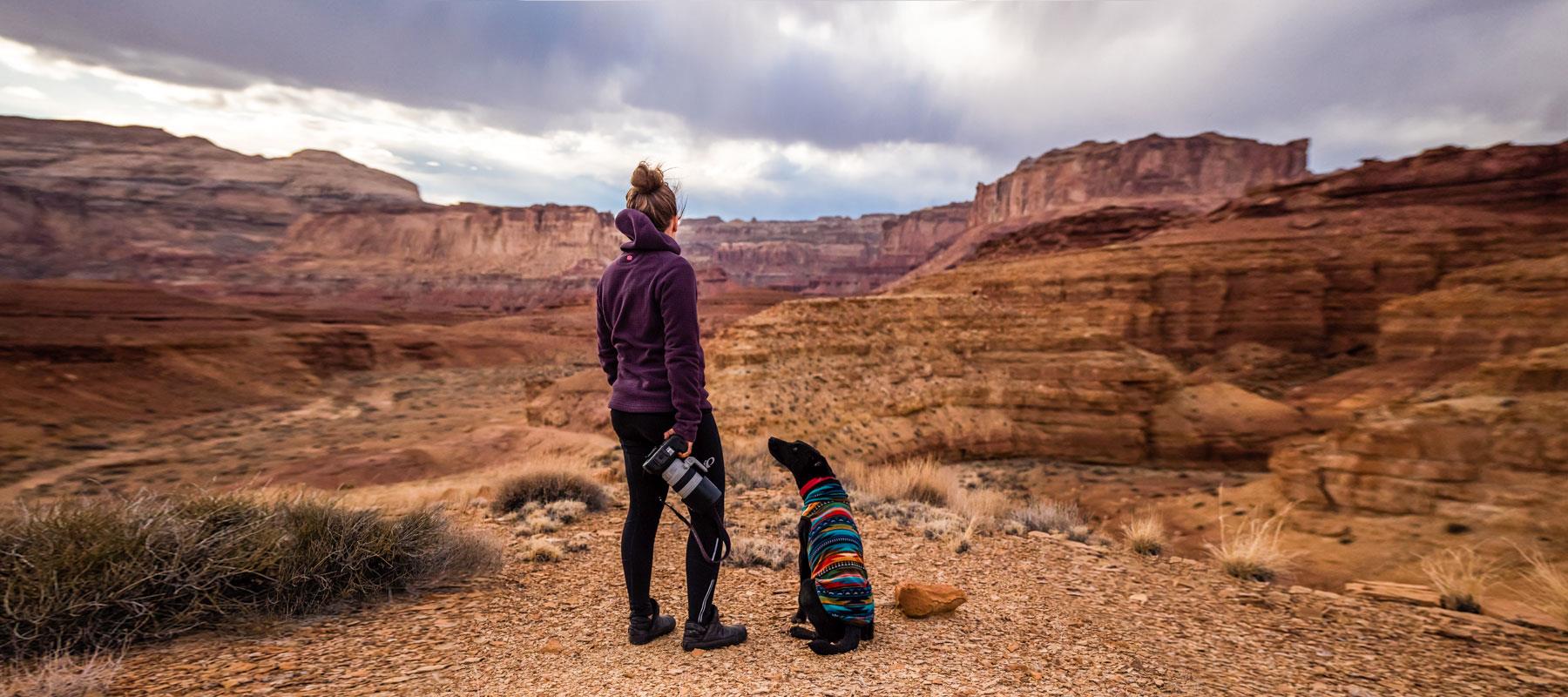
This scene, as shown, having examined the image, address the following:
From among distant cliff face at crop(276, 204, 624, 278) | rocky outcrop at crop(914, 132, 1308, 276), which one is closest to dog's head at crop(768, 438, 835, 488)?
rocky outcrop at crop(914, 132, 1308, 276)

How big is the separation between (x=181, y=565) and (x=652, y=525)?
7.50 feet

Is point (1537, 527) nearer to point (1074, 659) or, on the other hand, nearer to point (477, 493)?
point (1074, 659)

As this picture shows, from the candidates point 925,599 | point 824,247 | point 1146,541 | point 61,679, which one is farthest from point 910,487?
point 824,247

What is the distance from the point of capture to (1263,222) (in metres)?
29.6

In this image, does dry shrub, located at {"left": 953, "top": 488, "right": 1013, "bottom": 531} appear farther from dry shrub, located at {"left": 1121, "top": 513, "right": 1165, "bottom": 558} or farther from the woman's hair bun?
the woman's hair bun

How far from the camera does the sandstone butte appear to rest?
929cm

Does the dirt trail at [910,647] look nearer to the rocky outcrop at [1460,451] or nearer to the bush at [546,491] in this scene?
the bush at [546,491]

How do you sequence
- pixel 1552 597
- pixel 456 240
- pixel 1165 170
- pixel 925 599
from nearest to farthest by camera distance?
pixel 925 599
pixel 1552 597
pixel 1165 170
pixel 456 240

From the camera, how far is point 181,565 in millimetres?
3033

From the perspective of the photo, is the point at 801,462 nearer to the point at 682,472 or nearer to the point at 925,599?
the point at 682,472

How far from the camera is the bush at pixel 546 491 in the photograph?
252 inches

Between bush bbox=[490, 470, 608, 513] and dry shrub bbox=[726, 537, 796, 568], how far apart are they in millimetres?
2195

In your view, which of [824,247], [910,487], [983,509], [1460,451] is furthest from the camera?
[824,247]

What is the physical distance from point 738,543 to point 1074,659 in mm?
2594
